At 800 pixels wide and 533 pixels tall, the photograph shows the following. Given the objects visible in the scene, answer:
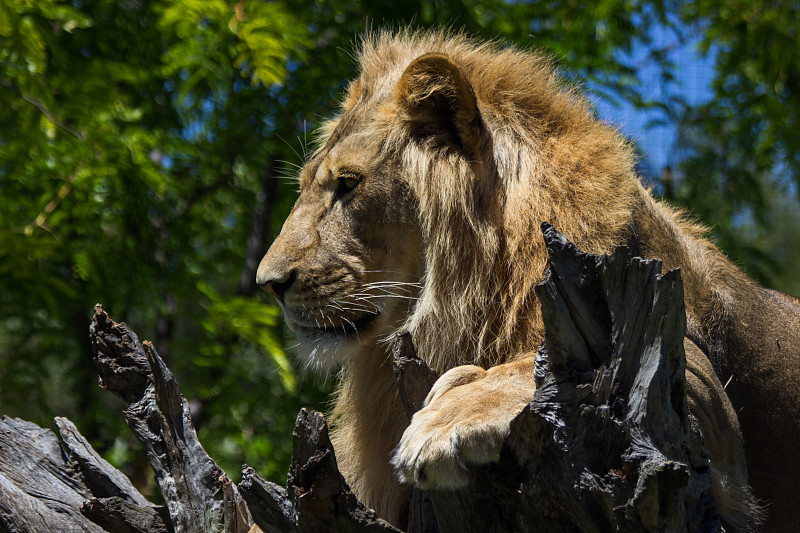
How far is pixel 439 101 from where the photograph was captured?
2.53m

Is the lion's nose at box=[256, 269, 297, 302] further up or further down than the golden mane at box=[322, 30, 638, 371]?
further down

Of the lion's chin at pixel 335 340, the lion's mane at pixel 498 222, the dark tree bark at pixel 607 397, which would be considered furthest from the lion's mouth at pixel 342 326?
the dark tree bark at pixel 607 397

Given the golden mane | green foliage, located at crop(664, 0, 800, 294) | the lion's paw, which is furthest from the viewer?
green foliage, located at crop(664, 0, 800, 294)

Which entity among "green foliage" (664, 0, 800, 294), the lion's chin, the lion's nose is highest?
"green foliage" (664, 0, 800, 294)

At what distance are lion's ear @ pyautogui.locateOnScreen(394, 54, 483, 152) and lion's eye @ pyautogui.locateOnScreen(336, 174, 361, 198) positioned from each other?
0.77 ft

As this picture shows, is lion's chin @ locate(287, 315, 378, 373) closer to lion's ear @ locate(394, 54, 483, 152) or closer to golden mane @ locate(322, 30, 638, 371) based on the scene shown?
golden mane @ locate(322, 30, 638, 371)

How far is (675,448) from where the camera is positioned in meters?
1.64

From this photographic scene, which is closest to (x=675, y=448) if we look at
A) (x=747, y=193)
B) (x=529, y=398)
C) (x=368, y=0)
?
(x=529, y=398)

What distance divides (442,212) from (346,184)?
0.98ft

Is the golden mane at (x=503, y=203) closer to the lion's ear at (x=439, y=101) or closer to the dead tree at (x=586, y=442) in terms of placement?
the lion's ear at (x=439, y=101)

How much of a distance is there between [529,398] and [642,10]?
4.41 m

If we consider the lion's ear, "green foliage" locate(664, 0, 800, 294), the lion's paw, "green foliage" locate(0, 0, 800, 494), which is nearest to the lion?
the lion's ear

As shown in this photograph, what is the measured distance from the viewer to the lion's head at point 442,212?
2365 mm

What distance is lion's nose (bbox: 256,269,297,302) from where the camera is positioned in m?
2.43
